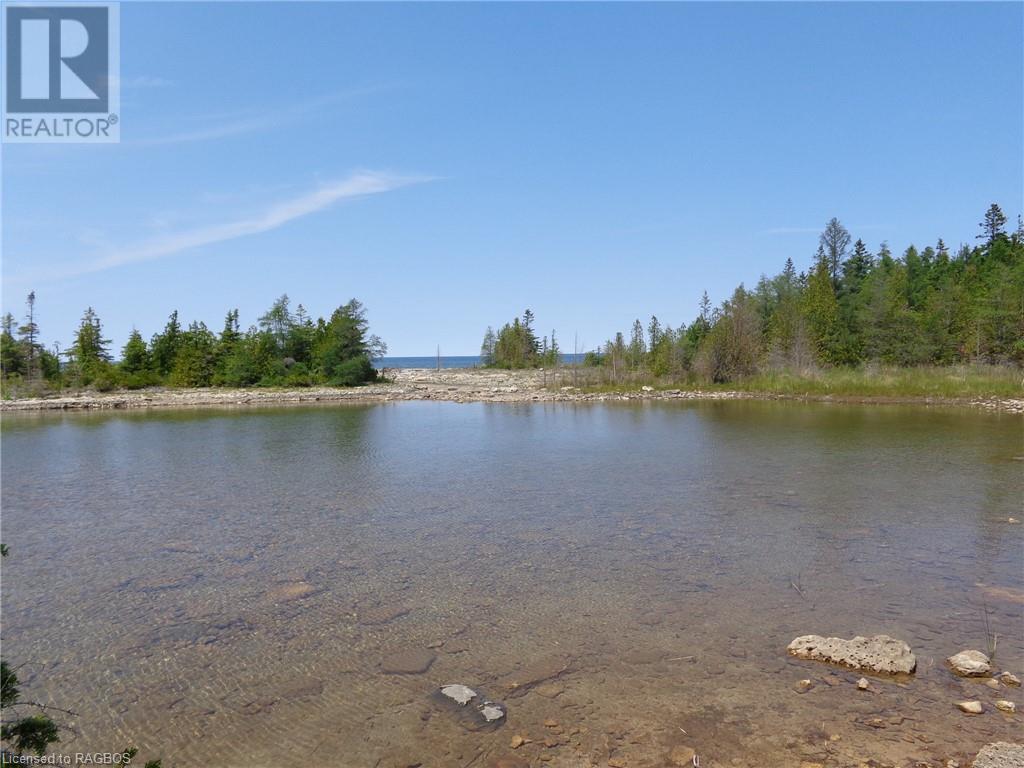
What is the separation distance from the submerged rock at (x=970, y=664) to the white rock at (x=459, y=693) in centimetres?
438

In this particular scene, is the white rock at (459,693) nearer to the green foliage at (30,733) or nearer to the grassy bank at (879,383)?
the green foliage at (30,733)

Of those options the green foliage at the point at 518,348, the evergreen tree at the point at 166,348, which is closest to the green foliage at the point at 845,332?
the green foliage at the point at 518,348

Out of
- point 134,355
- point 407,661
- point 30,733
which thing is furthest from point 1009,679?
point 134,355

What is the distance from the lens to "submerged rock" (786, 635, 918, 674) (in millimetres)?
5742

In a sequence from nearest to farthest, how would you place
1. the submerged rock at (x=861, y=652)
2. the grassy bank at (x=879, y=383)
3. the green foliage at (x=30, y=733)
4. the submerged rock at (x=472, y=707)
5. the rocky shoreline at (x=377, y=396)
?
the green foliage at (x=30, y=733)
the submerged rock at (x=472, y=707)
the submerged rock at (x=861, y=652)
the grassy bank at (x=879, y=383)
the rocky shoreline at (x=377, y=396)

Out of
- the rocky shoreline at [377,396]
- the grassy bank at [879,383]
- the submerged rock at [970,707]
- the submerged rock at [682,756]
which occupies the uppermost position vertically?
the grassy bank at [879,383]

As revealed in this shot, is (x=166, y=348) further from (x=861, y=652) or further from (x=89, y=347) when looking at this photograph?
(x=861, y=652)

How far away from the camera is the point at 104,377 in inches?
2124

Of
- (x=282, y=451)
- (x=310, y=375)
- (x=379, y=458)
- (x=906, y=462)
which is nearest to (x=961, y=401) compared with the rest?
(x=906, y=462)

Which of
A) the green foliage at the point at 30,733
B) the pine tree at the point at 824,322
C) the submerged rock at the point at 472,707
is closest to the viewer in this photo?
the green foliage at the point at 30,733

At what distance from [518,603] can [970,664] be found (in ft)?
14.9

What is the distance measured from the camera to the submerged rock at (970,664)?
18.4 feet

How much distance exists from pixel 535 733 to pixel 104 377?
60.4 meters

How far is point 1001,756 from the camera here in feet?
13.9
